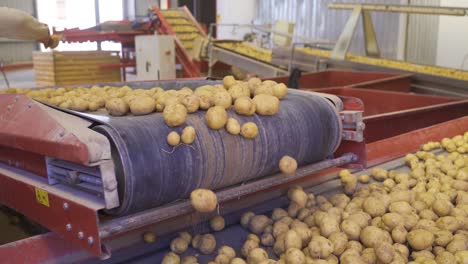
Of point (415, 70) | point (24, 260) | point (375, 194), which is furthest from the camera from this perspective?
point (415, 70)

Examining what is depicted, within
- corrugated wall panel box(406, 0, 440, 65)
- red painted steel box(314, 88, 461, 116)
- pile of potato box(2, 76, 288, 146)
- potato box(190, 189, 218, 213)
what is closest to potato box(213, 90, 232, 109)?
pile of potato box(2, 76, 288, 146)

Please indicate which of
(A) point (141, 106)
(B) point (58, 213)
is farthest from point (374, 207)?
(B) point (58, 213)

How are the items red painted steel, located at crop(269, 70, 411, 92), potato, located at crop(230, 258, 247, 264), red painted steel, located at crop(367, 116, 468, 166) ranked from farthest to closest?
red painted steel, located at crop(269, 70, 411, 92), red painted steel, located at crop(367, 116, 468, 166), potato, located at crop(230, 258, 247, 264)

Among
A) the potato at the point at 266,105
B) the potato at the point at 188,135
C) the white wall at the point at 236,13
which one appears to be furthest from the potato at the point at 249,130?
the white wall at the point at 236,13

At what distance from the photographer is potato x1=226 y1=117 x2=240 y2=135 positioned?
6.27 ft

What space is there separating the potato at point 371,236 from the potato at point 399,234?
3.2 inches

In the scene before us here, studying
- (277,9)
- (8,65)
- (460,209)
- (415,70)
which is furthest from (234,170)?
(8,65)

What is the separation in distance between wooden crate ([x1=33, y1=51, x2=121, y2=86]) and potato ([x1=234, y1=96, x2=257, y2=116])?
276 inches

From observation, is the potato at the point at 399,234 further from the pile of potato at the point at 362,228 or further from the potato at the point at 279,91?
the potato at the point at 279,91

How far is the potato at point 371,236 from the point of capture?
196cm

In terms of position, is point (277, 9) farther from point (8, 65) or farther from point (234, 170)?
point (234, 170)

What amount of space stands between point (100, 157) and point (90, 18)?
19.2 metres

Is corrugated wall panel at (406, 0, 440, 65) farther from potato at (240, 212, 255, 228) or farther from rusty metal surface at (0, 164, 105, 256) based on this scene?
rusty metal surface at (0, 164, 105, 256)

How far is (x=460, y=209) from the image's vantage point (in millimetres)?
2285
